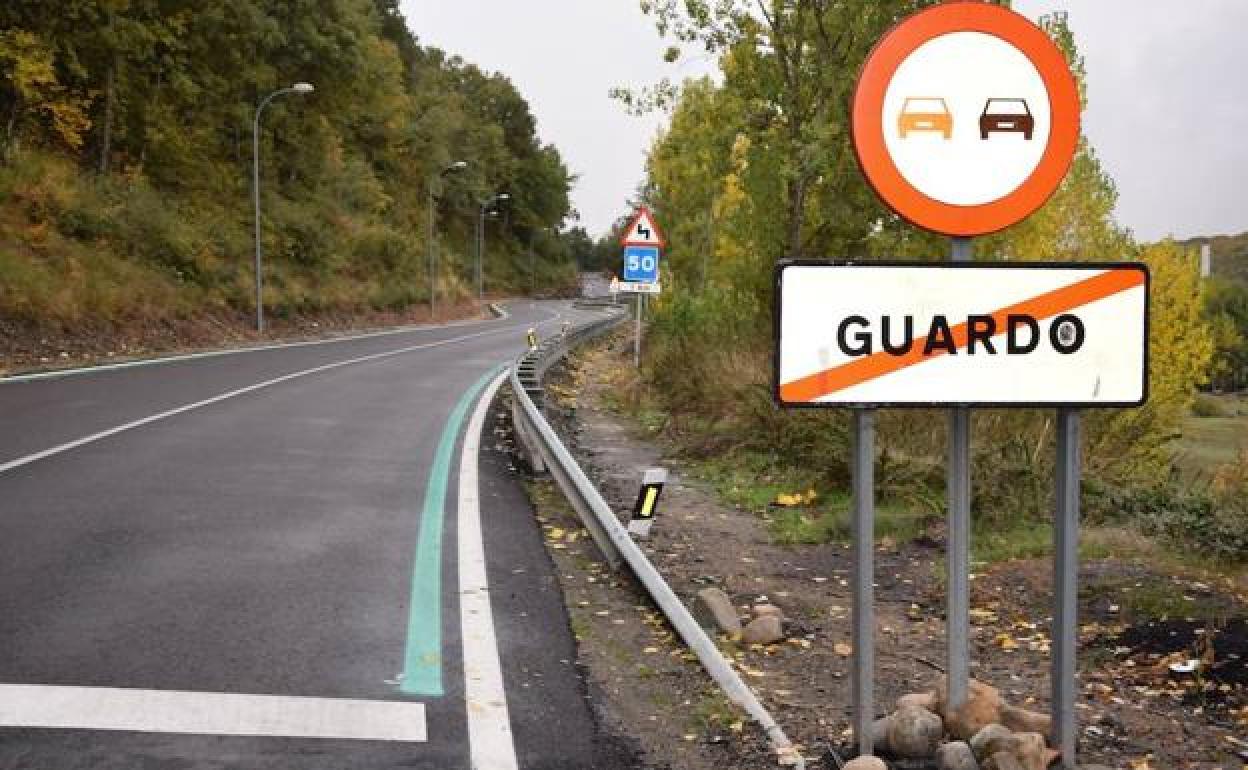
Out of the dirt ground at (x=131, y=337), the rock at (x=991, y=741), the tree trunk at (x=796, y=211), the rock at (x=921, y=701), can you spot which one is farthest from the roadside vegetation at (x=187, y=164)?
the rock at (x=991, y=741)

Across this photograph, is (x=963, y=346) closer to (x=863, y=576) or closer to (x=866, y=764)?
(x=863, y=576)

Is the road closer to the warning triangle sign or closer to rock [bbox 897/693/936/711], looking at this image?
rock [bbox 897/693/936/711]

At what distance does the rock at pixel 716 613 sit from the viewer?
558 cm

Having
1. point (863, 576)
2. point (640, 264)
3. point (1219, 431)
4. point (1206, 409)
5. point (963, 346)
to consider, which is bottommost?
point (1206, 409)

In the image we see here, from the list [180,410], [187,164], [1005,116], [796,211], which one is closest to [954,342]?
[1005,116]

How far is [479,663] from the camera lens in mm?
4914

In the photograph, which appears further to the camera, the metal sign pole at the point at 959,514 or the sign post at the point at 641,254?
the sign post at the point at 641,254

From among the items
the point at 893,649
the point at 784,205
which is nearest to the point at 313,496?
the point at 893,649

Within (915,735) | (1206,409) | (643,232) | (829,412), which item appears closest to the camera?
(915,735)

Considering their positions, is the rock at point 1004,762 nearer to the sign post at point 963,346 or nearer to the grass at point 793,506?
the sign post at point 963,346

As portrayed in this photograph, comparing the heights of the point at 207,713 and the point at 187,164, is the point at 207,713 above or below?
below

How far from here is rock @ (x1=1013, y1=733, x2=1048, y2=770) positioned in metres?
3.60

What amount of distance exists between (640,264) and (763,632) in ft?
47.6

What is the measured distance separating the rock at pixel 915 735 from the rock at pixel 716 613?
1714 mm
